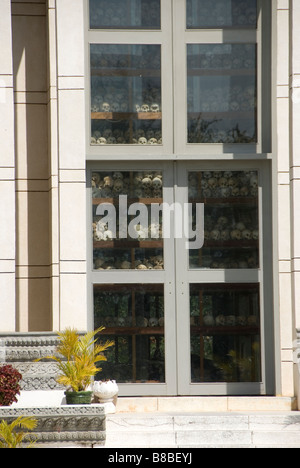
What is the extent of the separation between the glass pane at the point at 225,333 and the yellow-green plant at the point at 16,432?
2760 mm

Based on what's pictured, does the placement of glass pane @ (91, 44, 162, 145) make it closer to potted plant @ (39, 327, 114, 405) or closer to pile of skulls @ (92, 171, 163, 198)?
pile of skulls @ (92, 171, 163, 198)

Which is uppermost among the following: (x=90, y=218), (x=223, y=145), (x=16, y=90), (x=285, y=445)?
(x=16, y=90)

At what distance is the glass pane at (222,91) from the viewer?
1115 cm

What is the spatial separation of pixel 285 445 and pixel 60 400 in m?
2.56

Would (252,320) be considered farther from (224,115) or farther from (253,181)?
(224,115)

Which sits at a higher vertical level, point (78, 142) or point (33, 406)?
point (78, 142)

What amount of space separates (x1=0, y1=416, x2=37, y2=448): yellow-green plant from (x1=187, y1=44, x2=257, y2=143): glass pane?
14.0 ft

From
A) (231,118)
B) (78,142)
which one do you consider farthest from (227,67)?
(78,142)

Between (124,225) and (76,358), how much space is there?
79.7 inches

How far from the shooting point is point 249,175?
11.2 meters

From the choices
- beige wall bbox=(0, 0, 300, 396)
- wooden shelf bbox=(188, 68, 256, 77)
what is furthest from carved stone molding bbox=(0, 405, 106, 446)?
wooden shelf bbox=(188, 68, 256, 77)

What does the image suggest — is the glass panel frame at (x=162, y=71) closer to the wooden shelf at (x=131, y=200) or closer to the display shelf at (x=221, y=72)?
the display shelf at (x=221, y=72)
